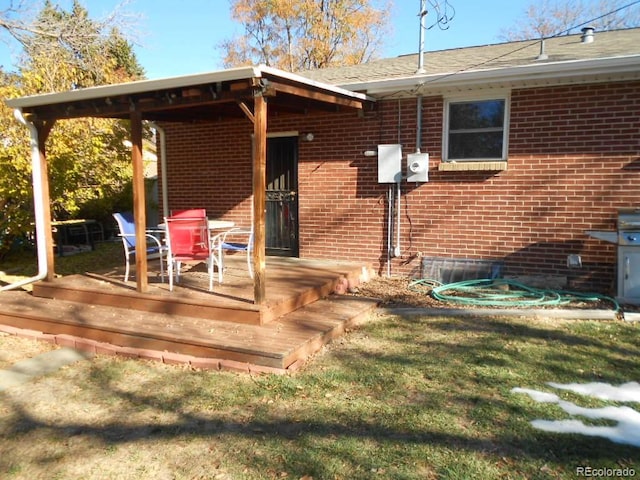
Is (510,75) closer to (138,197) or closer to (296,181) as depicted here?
(296,181)

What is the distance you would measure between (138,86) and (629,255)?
5.79 metres

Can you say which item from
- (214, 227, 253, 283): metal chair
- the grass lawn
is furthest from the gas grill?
(214, 227, 253, 283): metal chair

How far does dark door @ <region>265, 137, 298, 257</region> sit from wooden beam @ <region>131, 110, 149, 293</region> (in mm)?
2979

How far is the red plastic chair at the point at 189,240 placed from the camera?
545cm

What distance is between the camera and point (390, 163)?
23.2ft

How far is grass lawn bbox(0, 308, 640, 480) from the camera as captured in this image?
2.74 metres

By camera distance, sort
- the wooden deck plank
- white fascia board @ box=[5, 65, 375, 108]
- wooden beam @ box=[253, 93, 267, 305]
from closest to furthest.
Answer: white fascia board @ box=[5, 65, 375, 108]
wooden beam @ box=[253, 93, 267, 305]
the wooden deck plank

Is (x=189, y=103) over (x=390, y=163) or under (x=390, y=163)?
over

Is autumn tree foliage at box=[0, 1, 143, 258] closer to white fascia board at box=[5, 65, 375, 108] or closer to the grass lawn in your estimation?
white fascia board at box=[5, 65, 375, 108]

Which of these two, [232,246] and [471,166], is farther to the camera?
[471,166]

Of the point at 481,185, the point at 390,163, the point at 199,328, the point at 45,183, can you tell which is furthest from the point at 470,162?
the point at 45,183

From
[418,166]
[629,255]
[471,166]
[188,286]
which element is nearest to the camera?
[629,255]

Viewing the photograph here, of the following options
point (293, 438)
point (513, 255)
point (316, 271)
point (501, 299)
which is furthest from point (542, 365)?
point (316, 271)

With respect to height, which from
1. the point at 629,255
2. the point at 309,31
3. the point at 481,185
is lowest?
the point at 629,255
